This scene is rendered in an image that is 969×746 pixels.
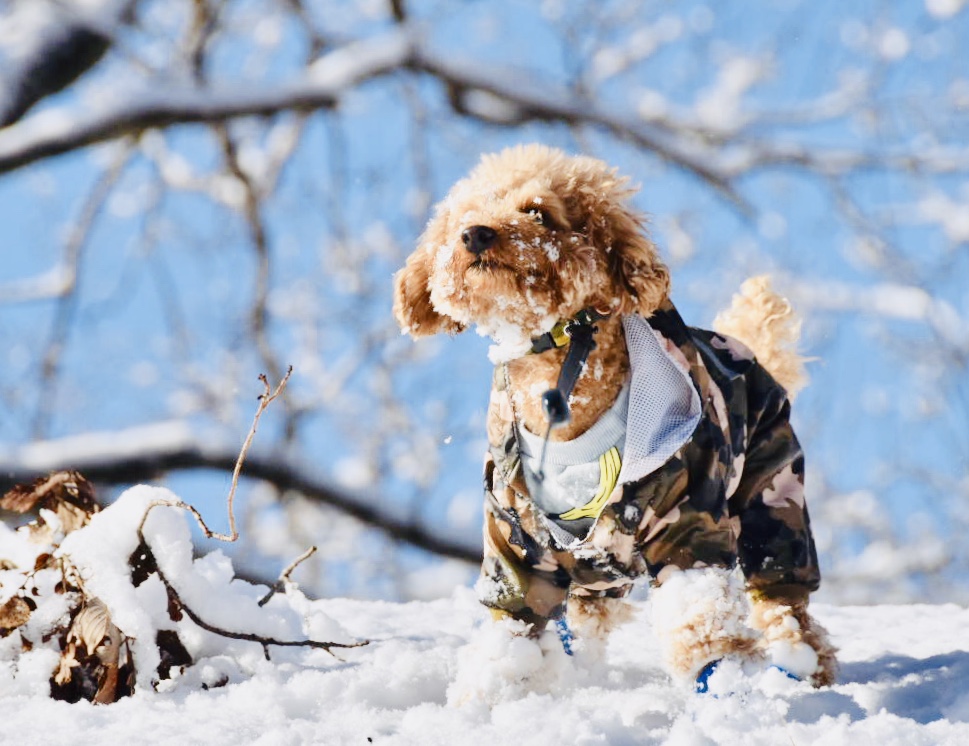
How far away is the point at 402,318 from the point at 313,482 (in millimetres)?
2205

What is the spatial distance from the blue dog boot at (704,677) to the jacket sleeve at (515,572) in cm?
32

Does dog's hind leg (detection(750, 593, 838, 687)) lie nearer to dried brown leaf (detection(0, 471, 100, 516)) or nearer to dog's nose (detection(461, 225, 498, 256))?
dog's nose (detection(461, 225, 498, 256))

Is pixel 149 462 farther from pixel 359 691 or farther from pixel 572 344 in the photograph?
pixel 572 344

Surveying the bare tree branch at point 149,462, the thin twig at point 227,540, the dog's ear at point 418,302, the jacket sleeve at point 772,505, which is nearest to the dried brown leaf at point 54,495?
the thin twig at point 227,540

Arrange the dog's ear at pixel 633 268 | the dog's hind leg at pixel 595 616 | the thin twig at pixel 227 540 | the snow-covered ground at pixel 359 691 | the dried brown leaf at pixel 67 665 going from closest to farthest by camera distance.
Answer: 1. the snow-covered ground at pixel 359 691
2. the thin twig at pixel 227 540
3. the dried brown leaf at pixel 67 665
4. the dog's ear at pixel 633 268
5. the dog's hind leg at pixel 595 616

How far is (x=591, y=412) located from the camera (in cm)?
170

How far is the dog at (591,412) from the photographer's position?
162cm

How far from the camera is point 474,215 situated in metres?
1.67

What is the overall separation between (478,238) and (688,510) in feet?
2.06

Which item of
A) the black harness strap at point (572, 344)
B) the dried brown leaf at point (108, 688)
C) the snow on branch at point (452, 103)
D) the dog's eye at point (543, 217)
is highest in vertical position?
the snow on branch at point (452, 103)

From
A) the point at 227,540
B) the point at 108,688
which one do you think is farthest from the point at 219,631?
the point at 227,540

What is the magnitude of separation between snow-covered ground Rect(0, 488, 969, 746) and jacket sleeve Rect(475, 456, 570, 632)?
0.08 metres

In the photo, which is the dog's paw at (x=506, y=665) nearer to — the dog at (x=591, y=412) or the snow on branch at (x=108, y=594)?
the dog at (x=591, y=412)

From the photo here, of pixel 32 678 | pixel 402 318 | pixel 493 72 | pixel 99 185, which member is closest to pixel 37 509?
pixel 32 678
